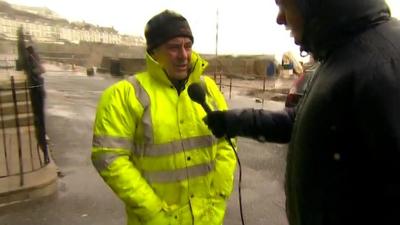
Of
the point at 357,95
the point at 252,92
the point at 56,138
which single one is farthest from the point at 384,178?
the point at 252,92

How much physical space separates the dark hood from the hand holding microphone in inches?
Answer: 32.6

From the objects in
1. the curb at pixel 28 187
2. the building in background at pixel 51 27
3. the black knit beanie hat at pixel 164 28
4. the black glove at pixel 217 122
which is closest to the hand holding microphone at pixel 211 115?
the black glove at pixel 217 122

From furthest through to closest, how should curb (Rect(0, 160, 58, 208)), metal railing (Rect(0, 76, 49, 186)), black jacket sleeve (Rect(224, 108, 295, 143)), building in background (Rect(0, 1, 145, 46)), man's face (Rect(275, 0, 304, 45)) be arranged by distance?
building in background (Rect(0, 1, 145, 46)), metal railing (Rect(0, 76, 49, 186)), curb (Rect(0, 160, 58, 208)), black jacket sleeve (Rect(224, 108, 295, 143)), man's face (Rect(275, 0, 304, 45))

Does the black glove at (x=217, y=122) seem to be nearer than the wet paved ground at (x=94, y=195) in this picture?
Yes

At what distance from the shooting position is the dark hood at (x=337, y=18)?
1.11 metres

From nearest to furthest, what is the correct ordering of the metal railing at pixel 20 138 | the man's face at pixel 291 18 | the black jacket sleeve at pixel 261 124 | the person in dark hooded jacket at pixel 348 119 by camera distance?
the person in dark hooded jacket at pixel 348 119 → the man's face at pixel 291 18 → the black jacket sleeve at pixel 261 124 → the metal railing at pixel 20 138

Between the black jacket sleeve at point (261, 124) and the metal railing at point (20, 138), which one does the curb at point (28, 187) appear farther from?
the black jacket sleeve at point (261, 124)

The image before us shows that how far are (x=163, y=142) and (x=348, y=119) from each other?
1.16 metres

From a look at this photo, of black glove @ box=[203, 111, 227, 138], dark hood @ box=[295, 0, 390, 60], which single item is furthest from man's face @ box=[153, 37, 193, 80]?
dark hood @ box=[295, 0, 390, 60]

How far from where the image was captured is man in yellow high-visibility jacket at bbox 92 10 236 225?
6.42ft

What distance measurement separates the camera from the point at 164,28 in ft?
6.93

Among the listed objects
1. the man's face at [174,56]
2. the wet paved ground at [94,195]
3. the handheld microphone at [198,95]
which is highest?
the man's face at [174,56]

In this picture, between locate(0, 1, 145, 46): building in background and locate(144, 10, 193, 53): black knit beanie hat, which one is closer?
locate(144, 10, 193, 53): black knit beanie hat

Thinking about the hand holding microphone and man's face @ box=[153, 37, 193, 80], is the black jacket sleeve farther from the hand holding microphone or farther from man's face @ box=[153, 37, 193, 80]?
man's face @ box=[153, 37, 193, 80]
